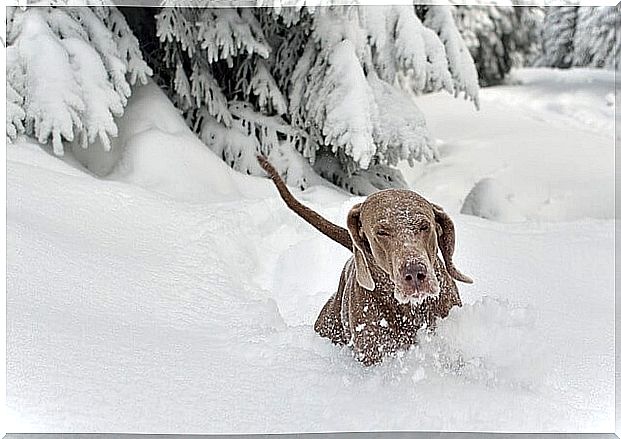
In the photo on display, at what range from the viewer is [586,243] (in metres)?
1.54

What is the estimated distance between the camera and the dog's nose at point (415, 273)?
0.70 m

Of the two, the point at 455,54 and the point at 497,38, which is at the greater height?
the point at 455,54

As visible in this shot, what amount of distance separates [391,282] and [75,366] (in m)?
0.37

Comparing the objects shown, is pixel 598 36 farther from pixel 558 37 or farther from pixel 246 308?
pixel 246 308

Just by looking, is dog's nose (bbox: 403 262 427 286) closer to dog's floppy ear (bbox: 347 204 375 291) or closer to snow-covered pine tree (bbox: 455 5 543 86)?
dog's floppy ear (bbox: 347 204 375 291)

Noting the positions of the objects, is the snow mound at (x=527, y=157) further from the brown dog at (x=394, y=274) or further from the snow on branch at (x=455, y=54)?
the brown dog at (x=394, y=274)

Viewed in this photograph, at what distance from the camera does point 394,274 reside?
2.37 feet

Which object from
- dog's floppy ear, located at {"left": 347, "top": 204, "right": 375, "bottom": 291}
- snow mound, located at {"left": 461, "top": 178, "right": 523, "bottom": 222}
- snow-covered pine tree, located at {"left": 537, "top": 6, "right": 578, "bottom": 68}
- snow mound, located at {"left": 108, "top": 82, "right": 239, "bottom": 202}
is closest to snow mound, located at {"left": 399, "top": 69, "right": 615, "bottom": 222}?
snow mound, located at {"left": 461, "top": 178, "right": 523, "bottom": 222}

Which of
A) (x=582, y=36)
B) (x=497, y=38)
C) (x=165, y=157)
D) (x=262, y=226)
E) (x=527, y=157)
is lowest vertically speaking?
(x=497, y=38)

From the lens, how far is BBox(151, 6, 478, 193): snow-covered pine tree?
1853 millimetres

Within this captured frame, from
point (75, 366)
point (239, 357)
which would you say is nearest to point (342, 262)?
point (239, 357)

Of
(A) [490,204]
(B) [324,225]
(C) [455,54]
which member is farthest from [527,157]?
→ (B) [324,225]

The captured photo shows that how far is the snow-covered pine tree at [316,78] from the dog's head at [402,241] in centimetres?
94

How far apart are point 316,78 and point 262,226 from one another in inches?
19.5
